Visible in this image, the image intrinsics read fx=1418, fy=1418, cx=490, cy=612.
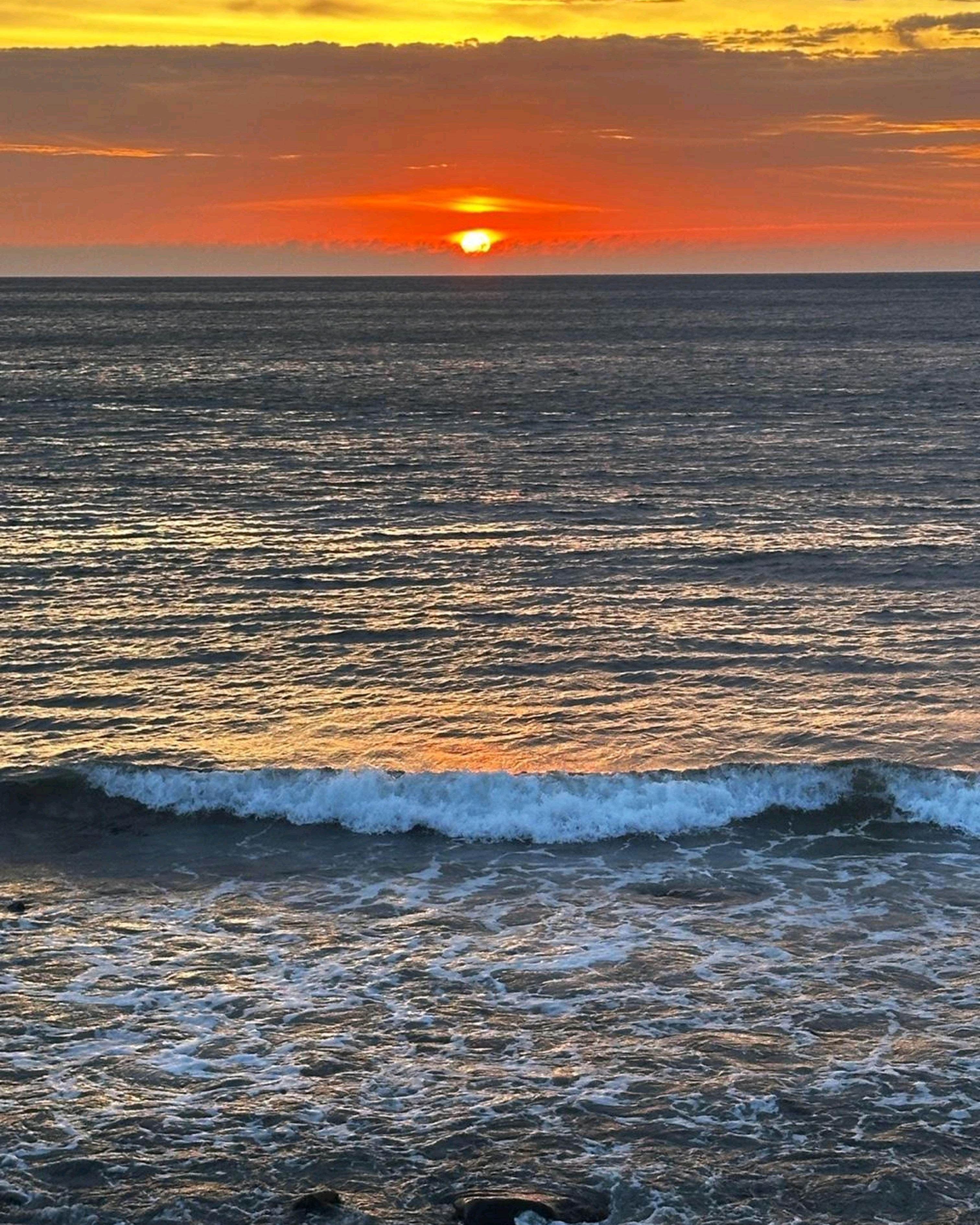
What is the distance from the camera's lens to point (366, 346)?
466 feet

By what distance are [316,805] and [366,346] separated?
12167 cm

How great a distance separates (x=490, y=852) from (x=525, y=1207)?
10.1 metres

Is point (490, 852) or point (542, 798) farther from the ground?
point (542, 798)

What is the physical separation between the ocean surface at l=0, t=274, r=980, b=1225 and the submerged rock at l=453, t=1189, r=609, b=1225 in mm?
143

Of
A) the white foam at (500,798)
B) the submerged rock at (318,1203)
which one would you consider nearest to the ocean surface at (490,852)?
the white foam at (500,798)

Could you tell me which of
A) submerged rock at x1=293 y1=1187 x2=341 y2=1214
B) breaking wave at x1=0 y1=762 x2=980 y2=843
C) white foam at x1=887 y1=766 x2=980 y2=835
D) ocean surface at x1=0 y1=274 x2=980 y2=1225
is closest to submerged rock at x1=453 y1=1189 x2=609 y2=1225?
ocean surface at x1=0 y1=274 x2=980 y2=1225

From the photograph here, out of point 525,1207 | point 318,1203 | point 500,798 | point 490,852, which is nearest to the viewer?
point 525,1207

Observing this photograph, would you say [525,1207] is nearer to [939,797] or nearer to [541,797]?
[541,797]

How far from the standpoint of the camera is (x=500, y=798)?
24391mm

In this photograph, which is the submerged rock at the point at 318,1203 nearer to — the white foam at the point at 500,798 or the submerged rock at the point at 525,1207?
the submerged rock at the point at 525,1207

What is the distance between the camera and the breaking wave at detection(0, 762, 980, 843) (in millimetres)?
23984

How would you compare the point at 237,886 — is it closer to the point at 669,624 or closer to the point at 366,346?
the point at 669,624

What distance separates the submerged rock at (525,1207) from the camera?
13508 millimetres

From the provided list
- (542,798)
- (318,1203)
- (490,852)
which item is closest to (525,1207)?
(318,1203)
